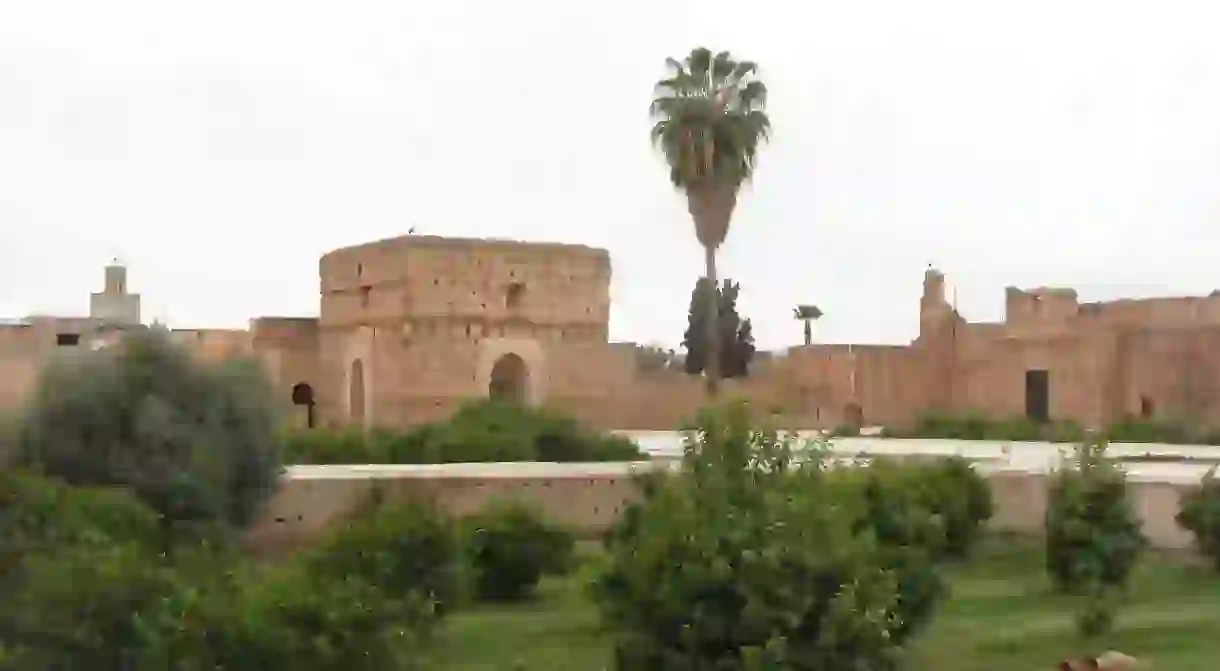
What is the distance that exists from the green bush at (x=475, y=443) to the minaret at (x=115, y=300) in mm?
11876

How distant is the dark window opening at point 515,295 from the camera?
24.7 meters

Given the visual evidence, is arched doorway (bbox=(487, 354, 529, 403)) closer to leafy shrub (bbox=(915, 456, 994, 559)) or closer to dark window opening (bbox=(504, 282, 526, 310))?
dark window opening (bbox=(504, 282, 526, 310))

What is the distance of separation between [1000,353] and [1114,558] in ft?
66.1

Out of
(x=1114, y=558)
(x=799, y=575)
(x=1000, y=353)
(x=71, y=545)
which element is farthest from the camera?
(x=1000, y=353)

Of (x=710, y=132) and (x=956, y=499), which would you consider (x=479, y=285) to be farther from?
(x=956, y=499)

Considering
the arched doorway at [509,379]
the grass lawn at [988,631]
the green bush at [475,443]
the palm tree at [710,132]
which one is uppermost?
the palm tree at [710,132]

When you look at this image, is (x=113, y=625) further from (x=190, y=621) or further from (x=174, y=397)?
(x=174, y=397)

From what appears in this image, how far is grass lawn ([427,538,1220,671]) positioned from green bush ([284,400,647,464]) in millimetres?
5139

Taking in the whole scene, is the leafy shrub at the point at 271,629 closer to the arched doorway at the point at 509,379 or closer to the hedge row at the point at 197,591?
the hedge row at the point at 197,591

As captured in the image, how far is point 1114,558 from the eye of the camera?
10961 millimetres

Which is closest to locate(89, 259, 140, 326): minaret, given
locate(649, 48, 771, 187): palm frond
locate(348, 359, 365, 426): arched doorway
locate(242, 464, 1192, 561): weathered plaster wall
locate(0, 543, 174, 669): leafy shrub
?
locate(348, 359, 365, 426): arched doorway

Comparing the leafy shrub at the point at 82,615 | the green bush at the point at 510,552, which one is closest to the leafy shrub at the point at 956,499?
the green bush at the point at 510,552

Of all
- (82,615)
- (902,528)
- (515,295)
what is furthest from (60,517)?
(515,295)

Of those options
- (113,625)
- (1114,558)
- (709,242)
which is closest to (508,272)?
(709,242)
